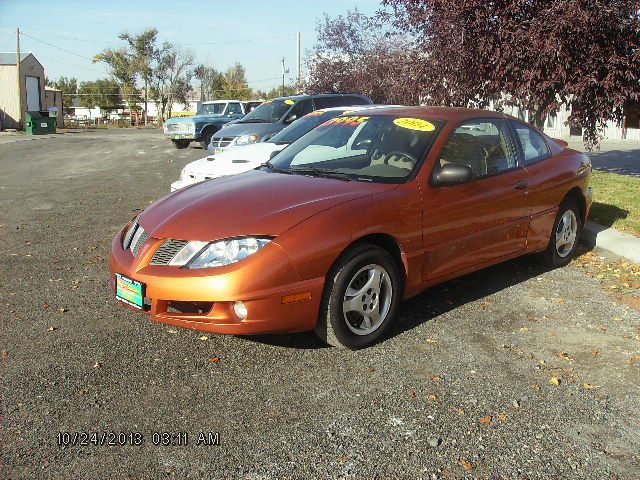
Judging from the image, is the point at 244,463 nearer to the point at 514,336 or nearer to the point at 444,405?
the point at 444,405

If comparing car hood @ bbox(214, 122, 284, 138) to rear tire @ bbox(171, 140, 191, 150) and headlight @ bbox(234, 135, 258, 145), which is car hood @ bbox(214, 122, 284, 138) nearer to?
headlight @ bbox(234, 135, 258, 145)

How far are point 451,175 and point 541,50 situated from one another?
589 centimetres

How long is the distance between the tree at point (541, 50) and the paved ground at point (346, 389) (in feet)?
15.9

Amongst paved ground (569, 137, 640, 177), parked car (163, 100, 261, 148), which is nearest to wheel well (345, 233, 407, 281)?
paved ground (569, 137, 640, 177)

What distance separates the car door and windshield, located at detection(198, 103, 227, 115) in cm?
1847

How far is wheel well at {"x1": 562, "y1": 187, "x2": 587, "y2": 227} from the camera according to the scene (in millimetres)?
5883

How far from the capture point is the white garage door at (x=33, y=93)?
4343 centimetres

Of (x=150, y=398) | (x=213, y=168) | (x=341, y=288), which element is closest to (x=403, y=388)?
(x=341, y=288)

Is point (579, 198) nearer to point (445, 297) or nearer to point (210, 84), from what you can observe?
point (445, 297)

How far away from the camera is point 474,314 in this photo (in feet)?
15.3

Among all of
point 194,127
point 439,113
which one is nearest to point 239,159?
point 439,113

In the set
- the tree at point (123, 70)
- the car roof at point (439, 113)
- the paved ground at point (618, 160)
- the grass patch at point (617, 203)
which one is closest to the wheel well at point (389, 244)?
the car roof at point (439, 113)

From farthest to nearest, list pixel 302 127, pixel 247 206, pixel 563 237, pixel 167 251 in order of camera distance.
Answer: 1. pixel 302 127
2. pixel 563 237
3. pixel 247 206
4. pixel 167 251

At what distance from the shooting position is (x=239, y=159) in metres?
8.38
